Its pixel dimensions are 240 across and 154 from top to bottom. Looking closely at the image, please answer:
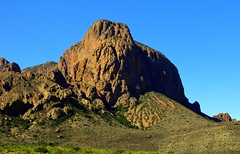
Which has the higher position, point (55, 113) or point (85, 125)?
point (55, 113)

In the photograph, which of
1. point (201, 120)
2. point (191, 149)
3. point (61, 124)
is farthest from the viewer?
point (201, 120)

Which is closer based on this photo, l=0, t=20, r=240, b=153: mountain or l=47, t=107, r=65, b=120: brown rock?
l=0, t=20, r=240, b=153: mountain

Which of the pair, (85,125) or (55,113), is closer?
(85,125)

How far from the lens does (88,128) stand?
162m

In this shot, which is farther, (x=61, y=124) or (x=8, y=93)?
(x=8, y=93)

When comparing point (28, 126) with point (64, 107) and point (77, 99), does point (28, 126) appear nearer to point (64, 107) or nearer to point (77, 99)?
point (64, 107)

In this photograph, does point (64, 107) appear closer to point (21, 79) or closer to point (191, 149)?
point (21, 79)

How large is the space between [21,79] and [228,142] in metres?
104

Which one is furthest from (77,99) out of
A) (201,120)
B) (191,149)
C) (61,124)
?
(191,149)

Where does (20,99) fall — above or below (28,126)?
above

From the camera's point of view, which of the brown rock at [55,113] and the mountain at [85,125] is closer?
the mountain at [85,125]

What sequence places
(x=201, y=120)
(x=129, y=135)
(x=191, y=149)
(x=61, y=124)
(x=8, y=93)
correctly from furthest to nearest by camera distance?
1. (x=201, y=120)
2. (x=8, y=93)
3. (x=61, y=124)
4. (x=129, y=135)
5. (x=191, y=149)

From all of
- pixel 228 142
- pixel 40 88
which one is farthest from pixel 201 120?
pixel 40 88

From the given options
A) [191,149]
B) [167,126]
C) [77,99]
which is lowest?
[191,149]
